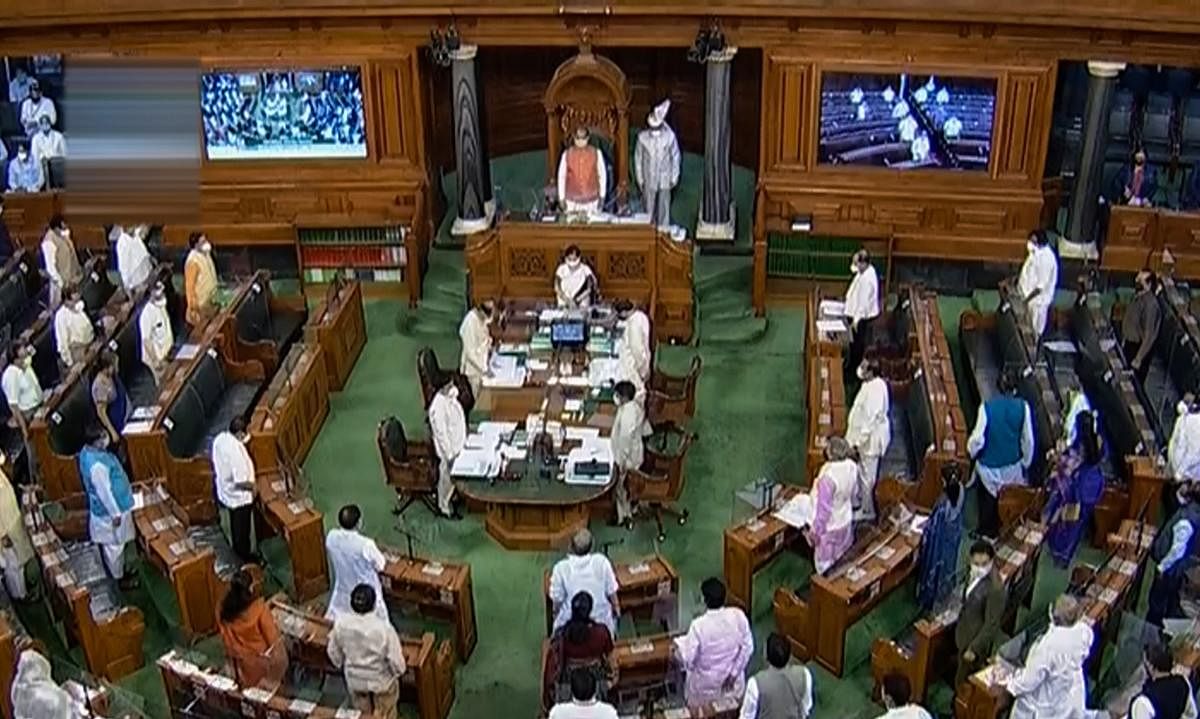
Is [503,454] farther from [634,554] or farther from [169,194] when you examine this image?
[169,194]

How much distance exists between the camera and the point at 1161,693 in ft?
28.5

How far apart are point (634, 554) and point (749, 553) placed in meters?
1.47

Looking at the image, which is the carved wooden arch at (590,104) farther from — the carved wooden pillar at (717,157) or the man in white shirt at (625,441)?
the man in white shirt at (625,441)

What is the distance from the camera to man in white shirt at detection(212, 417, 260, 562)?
1128 centimetres

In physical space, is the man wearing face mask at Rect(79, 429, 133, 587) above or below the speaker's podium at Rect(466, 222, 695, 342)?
below

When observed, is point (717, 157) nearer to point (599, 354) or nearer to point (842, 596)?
point (599, 354)

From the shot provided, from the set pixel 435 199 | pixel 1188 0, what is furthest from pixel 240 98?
pixel 1188 0

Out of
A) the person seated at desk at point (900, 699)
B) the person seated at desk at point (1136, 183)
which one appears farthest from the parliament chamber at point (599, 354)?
the person seated at desk at point (1136, 183)

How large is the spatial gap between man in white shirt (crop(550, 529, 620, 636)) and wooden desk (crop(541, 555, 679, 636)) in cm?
56

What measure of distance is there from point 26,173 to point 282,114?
3.25 m

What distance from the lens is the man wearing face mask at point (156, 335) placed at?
13484mm

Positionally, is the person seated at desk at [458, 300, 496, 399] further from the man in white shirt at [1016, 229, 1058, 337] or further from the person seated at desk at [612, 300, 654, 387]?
the man in white shirt at [1016, 229, 1058, 337]

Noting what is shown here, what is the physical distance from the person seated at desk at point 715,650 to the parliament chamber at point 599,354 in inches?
1.4

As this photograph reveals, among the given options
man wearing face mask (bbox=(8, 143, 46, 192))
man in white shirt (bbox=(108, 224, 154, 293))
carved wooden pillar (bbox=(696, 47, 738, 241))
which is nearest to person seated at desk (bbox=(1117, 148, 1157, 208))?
carved wooden pillar (bbox=(696, 47, 738, 241))
